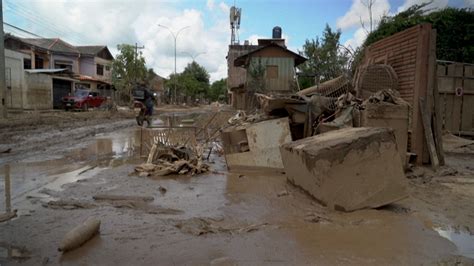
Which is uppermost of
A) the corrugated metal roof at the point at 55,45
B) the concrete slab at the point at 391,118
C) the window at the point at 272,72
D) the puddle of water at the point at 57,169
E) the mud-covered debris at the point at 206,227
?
the corrugated metal roof at the point at 55,45

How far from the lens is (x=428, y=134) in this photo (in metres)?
8.17

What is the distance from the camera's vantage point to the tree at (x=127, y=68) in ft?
139

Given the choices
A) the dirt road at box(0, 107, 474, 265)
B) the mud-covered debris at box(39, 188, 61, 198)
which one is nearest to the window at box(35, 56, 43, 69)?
the dirt road at box(0, 107, 474, 265)

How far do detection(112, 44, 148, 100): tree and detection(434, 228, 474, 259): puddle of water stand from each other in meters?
40.1

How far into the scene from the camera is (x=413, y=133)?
27.7 feet

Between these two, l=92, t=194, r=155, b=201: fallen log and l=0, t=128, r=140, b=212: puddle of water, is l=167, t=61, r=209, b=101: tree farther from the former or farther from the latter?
l=92, t=194, r=155, b=201: fallen log

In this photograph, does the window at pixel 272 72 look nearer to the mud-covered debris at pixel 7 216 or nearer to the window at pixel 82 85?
the window at pixel 82 85

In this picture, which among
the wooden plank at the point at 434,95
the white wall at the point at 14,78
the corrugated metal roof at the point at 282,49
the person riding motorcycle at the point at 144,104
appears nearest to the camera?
the wooden plank at the point at 434,95

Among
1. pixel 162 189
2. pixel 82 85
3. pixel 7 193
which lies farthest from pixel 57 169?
pixel 82 85

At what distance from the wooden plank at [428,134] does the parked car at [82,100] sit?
27469 mm

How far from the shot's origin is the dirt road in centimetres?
372

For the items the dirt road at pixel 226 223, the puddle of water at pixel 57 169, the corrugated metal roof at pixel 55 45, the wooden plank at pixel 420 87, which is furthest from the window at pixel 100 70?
the wooden plank at pixel 420 87

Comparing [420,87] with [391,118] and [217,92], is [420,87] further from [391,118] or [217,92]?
[217,92]

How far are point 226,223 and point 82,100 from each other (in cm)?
2914
